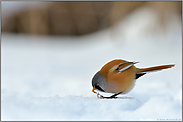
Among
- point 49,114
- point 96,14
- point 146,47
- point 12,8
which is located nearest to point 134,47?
point 146,47

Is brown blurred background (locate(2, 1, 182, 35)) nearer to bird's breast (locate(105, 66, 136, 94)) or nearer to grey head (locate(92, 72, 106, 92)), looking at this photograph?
bird's breast (locate(105, 66, 136, 94))

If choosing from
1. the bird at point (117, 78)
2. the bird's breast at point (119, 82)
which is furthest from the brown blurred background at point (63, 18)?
the bird's breast at point (119, 82)

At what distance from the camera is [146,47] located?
6.90 metres

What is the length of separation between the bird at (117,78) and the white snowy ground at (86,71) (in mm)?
228

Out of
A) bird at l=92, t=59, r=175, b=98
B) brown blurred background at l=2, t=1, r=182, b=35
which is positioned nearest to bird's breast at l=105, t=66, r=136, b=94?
bird at l=92, t=59, r=175, b=98

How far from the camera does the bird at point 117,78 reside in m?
2.54

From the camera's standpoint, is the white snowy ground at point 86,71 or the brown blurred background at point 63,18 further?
the brown blurred background at point 63,18

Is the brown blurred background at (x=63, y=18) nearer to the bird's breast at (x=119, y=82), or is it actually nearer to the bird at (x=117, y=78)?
the bird at (x=117, y=78)

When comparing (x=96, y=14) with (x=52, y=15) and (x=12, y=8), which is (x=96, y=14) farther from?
(x=12, y=8)

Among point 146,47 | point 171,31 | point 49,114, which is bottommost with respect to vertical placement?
point 49,114

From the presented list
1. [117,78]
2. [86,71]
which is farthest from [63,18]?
[117,78]

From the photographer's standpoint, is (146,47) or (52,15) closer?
(146,47)

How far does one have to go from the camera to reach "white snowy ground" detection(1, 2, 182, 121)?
2145 mm

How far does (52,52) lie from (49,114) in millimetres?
7011
